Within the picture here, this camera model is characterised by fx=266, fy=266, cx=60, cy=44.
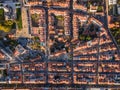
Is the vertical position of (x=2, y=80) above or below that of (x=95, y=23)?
below

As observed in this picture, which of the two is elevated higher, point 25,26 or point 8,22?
point 8,22

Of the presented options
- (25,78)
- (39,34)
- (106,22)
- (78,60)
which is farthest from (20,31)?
(106,22)

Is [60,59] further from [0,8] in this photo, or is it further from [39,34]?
[0,8]

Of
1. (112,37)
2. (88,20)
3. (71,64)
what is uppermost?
(88,20)

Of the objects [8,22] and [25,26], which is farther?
[25,26]

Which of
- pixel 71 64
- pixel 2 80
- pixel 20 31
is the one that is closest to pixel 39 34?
pixel 20 31

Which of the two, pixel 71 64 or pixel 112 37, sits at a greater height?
pixel 112 37

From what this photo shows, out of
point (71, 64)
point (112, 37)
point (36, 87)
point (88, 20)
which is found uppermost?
point (88, 20)

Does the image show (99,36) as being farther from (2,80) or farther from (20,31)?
(2,80)
